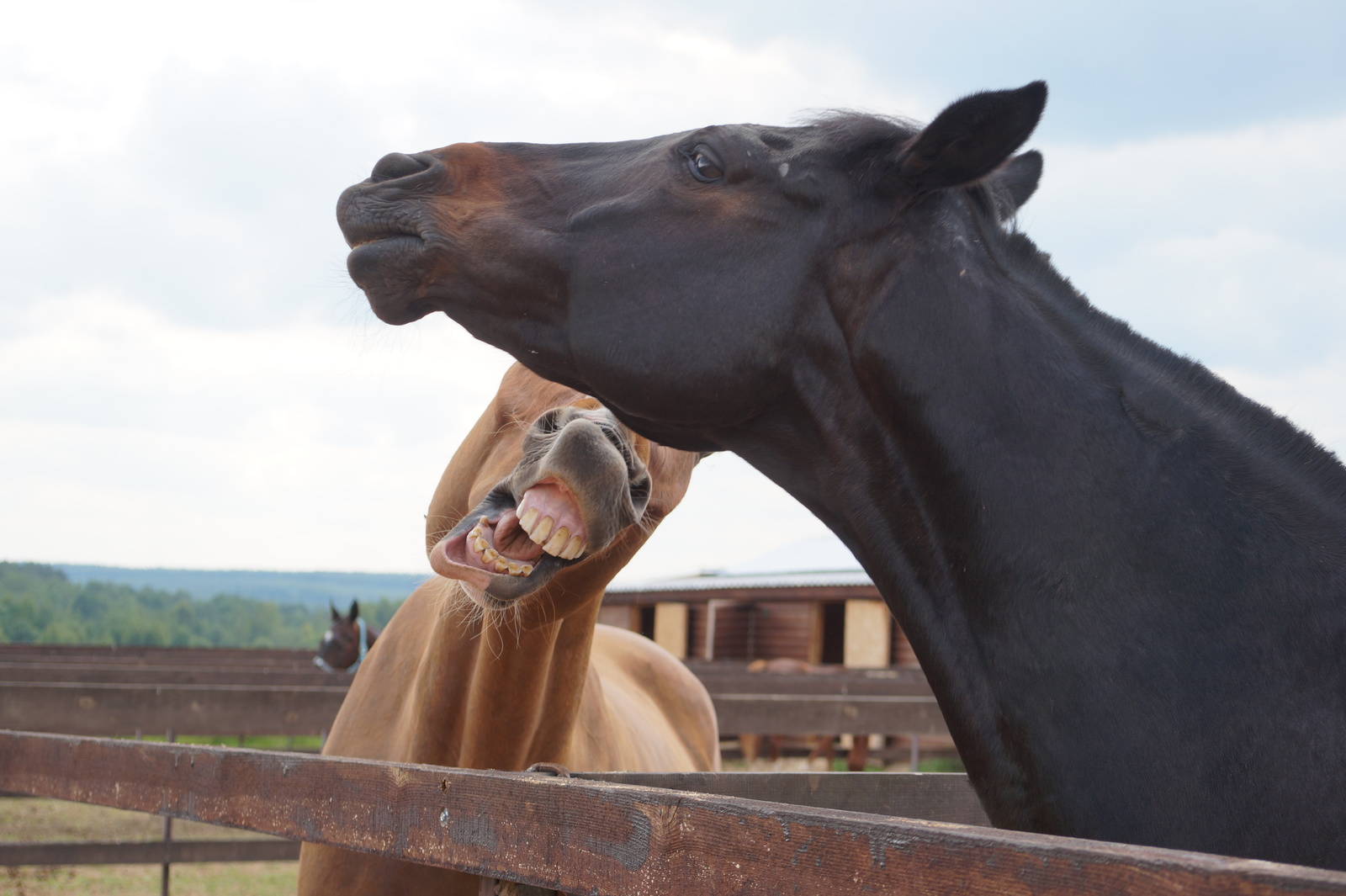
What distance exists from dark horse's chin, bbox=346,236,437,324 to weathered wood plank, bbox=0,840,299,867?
546 centimetres

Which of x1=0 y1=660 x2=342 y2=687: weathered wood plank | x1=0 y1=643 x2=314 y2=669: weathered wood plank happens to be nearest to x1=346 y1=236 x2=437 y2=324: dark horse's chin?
x1=0 y1=660 x2=342 y2=687: weathered wood plank

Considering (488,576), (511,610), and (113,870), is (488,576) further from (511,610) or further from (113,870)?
(113,870)

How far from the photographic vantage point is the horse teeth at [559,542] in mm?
2207

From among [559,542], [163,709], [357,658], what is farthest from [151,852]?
[357,658]

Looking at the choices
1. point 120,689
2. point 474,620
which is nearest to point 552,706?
point 474,620

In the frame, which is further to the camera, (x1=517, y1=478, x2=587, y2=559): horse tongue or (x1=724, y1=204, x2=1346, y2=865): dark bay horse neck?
(x1=517, y1=478, x2=587, y2=559): horse tongue

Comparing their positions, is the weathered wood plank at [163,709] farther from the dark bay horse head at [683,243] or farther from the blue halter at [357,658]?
the blue halter at [357,658]

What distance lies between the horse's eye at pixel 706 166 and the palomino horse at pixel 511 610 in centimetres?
61

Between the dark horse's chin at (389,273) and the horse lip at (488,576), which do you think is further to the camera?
the horse lip at (488,576)

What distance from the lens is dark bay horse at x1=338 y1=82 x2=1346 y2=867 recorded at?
1.57 meters

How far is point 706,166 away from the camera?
1.92 metres

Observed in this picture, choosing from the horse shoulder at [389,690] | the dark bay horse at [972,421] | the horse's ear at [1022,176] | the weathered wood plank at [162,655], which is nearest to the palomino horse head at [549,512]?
the dark bay horse at [972,421]

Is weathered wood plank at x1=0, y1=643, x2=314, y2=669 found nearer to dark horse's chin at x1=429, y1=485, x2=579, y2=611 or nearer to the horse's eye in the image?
dark horse's chin at x1=429, y1=485, x2=579, y2=611

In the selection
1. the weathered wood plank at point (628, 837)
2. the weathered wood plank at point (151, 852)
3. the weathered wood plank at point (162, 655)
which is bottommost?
the weathered wood plank at point (162, 655)
